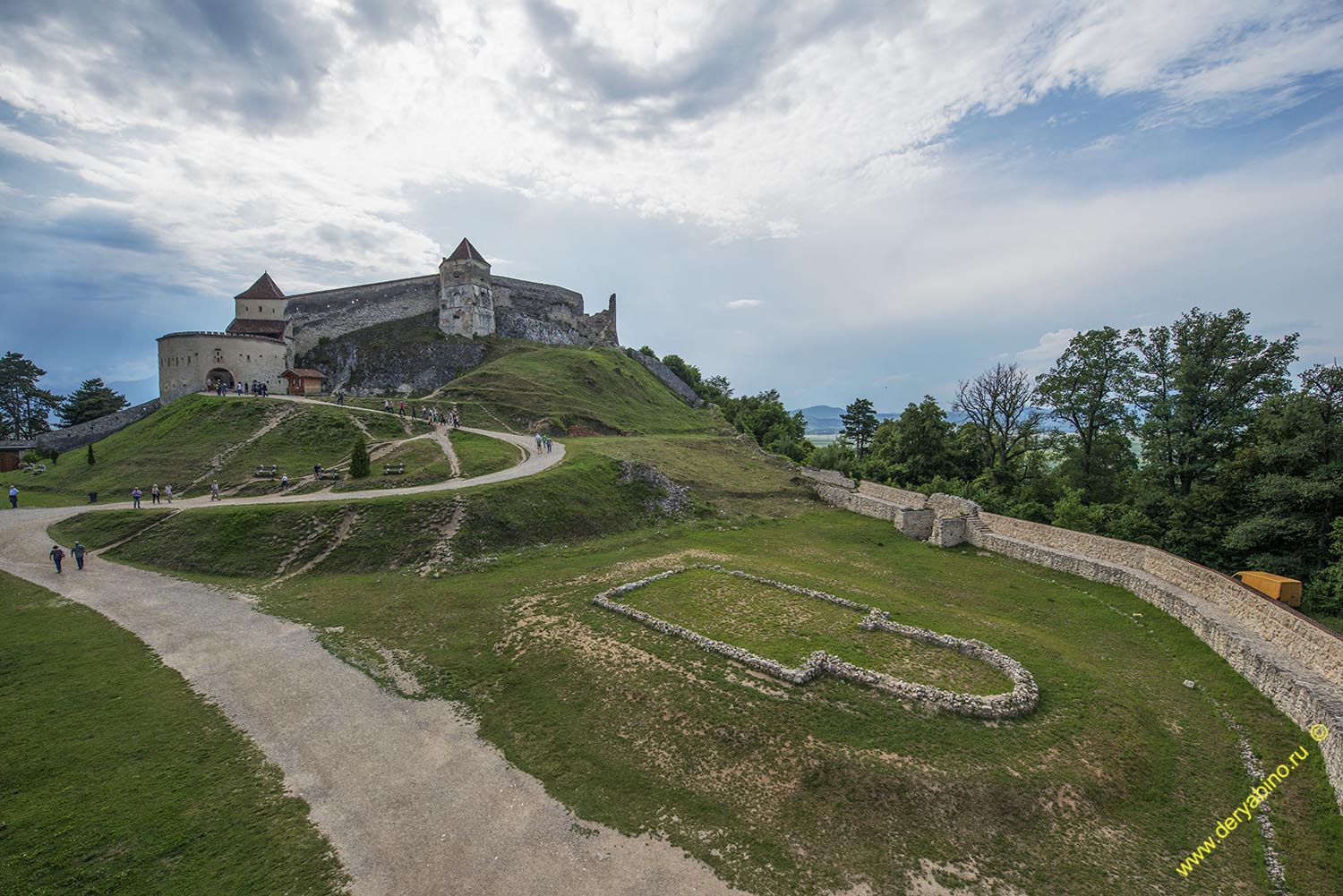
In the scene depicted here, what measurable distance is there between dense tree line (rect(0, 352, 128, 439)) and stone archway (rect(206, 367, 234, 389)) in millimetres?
17684

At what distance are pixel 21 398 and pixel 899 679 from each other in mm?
88974

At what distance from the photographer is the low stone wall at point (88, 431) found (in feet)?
158

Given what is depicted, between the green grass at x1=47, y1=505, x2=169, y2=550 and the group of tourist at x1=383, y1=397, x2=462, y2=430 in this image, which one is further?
the group of tourist at x1=383, y1=397, x2=462, y2=430

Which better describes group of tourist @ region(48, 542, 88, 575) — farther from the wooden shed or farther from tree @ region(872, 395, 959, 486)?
tree @ region(872, 395, 959, 486)

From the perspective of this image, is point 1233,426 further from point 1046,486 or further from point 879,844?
point 879,844

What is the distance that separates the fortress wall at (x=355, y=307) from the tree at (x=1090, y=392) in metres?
65.7

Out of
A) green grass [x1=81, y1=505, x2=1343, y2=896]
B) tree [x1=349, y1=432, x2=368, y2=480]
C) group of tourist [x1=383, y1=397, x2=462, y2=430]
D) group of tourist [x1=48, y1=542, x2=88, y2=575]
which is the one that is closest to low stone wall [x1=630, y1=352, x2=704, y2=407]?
group of tourist [x1=383, y1=397, x2=462, y2=430]

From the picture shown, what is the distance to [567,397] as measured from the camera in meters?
55.1

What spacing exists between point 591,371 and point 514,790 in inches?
2184

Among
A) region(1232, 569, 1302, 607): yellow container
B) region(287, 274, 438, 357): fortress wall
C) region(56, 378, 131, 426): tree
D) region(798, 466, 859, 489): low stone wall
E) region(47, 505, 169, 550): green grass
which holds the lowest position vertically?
region(1232, 569, 1302, 607): yellow container

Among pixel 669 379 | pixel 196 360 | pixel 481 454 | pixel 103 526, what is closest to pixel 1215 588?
pixel 481 454

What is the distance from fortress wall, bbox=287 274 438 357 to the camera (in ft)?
205

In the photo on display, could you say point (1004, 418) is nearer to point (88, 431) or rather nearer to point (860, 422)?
point (860, 422)

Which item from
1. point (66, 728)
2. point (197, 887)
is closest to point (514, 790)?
point (197, 887)
